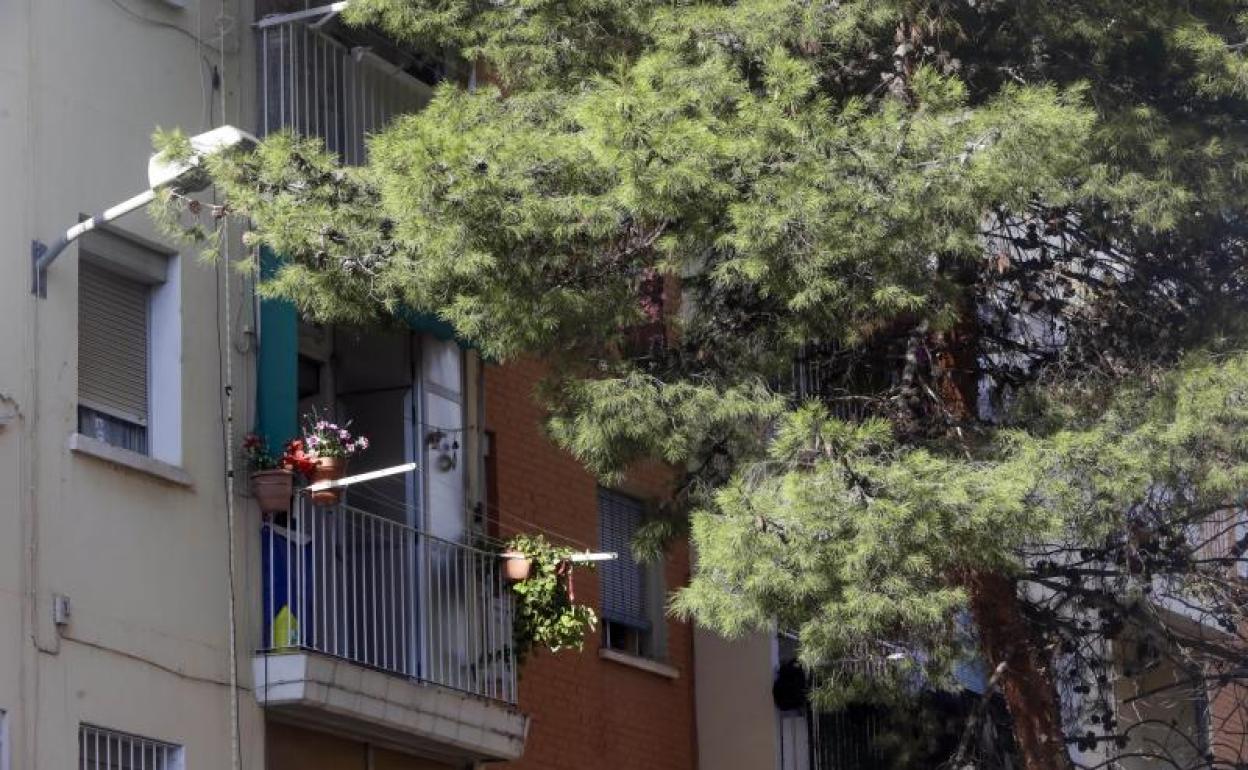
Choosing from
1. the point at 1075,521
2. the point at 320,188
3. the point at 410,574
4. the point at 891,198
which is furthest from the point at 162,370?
the point at 1075,521

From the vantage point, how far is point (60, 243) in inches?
478

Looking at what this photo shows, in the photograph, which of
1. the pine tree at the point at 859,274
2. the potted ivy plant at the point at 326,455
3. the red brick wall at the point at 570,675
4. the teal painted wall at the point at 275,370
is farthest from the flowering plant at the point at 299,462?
the red brick wall at the point at 570,675

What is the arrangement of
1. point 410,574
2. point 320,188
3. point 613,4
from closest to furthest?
1. point 320,188
2. point 613,4
3. point 410,574

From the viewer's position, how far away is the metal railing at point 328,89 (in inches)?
566

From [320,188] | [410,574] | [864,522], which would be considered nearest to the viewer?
[864,522]

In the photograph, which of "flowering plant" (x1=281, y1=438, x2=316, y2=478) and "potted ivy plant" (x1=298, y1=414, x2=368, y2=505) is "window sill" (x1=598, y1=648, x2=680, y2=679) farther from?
"flowering plant" (x1=281, y1=438, x2=316, y2=478)

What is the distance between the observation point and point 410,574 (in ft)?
48.9

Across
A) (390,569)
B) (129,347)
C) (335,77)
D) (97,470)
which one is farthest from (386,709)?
(335,77)

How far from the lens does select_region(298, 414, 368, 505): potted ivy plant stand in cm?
1366

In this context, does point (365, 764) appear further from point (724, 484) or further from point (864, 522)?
point (864, 522)

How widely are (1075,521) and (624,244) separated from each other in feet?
9.58

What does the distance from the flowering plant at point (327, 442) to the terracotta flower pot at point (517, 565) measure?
184 cm

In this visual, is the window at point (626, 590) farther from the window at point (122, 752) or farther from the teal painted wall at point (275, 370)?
the window at point (122, 752)

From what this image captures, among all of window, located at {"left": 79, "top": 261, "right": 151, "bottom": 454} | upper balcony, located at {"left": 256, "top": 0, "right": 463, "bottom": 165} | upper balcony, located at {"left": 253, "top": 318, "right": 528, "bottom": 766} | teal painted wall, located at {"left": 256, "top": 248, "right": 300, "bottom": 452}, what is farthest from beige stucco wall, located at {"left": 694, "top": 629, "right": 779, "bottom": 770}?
window, located at {"left": 79, "top": 261, "right": 151, "bottom": 454}
